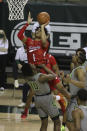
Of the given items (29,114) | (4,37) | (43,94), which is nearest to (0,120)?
(29,114)

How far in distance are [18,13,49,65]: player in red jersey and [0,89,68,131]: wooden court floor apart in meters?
1.41

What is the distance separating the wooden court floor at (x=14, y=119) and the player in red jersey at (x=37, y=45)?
141 centimetres

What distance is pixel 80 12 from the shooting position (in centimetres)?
1753

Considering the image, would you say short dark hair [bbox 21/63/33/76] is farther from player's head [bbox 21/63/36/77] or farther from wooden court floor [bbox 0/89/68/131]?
wooden court floor [bbox 0/89/68/131]

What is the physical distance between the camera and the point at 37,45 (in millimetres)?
10281

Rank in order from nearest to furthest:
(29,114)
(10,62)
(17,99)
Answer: (29,114) → (17,99) → (10,62)

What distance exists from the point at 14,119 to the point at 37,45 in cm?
217

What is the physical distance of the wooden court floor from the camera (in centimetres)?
1059

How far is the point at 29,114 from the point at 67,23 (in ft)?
19.7

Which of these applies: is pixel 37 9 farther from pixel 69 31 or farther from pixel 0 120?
pixel 0 120

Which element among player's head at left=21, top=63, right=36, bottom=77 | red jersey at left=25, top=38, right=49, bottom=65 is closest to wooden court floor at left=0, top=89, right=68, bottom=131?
red jersey at left=25, top=38, right=49, bottom=65

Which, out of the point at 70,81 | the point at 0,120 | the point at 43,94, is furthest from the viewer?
the point at 0,120

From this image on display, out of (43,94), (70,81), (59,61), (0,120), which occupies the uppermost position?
(70,81)

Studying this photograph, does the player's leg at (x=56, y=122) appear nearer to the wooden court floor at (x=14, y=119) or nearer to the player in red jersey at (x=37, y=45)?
the wooden court floor at (x=14, y=119)
